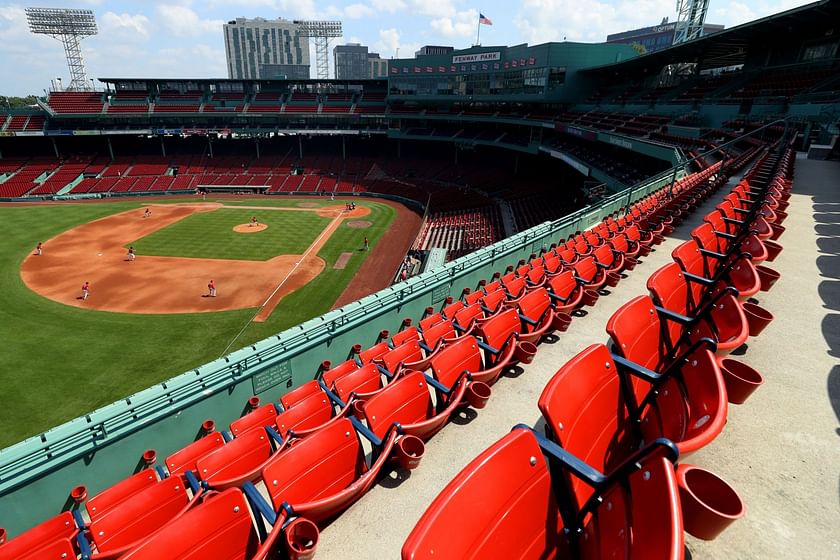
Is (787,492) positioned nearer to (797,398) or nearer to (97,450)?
(797,398)

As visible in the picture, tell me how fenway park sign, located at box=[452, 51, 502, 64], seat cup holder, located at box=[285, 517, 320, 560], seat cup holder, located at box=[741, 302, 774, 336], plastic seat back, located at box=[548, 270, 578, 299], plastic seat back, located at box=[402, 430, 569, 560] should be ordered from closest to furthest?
plastic seat back, located at box=[402, 430, 569, 560] < seat cup holder, located at box=[285, 517, 320, 560] < seat cup holder, located at box=[741, 302, 774, 336] < plastic seat back, located at box=[548, 270, 578, 299] < fenway park sign, located at box=[452, 51, 502, 64]

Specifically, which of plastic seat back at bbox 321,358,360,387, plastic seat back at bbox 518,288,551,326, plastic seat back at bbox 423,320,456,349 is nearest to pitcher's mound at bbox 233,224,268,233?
plastic seat back at bbox 321,358,360,387

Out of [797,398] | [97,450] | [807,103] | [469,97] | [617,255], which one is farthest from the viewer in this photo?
[469,97]

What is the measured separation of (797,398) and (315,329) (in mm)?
8438

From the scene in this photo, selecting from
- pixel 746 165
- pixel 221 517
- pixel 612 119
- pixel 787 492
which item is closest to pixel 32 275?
pixel 221 517

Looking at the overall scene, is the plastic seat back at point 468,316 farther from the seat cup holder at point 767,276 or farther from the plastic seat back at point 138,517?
the plastic seat back at point 138,517

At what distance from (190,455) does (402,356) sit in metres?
3.76

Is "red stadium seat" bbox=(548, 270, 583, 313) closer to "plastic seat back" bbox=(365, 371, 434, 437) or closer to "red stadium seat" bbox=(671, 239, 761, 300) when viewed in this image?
"red stadium seat" bbox=(671, 239, 761, 300)

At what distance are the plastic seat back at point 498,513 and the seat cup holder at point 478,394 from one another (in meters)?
2.55

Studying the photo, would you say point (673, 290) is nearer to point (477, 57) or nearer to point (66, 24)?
point (477, 57)

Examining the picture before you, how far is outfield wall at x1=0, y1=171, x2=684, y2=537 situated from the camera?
6.71 m

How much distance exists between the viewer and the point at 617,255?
32.2ft

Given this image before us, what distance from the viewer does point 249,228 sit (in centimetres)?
4016

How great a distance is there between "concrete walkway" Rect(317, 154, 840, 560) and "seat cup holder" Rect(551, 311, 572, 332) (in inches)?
6.8
